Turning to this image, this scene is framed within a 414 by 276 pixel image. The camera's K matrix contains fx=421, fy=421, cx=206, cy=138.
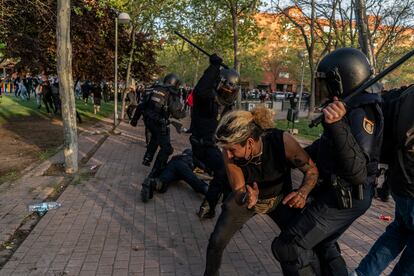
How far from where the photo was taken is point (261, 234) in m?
4.74

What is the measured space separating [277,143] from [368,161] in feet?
2.19

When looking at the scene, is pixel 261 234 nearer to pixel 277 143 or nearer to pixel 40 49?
pixel 277 143

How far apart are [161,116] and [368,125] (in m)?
4.62

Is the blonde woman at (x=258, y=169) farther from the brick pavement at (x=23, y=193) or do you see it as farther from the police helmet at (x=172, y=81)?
the police helmet at (x=172, y=81)

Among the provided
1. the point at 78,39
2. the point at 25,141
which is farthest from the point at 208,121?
the point at 78,39

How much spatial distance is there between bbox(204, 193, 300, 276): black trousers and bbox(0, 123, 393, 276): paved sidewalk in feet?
2.07

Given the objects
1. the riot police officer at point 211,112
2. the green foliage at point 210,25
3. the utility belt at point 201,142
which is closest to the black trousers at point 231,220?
the riot police officer at point 211,112

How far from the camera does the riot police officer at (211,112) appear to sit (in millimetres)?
5059

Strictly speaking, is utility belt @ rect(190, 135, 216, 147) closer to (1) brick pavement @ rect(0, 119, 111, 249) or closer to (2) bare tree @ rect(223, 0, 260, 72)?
(1) brick pavement @ rect(0, 119, 111, 249)

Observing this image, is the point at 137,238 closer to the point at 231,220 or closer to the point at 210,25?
the point at 231,220

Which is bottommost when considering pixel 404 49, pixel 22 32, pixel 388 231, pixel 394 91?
pixel 388 231

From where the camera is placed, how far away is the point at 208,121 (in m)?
5.36

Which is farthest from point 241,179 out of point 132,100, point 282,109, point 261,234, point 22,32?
point 282,109

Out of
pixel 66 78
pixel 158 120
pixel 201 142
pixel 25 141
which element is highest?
pixel 66 78
